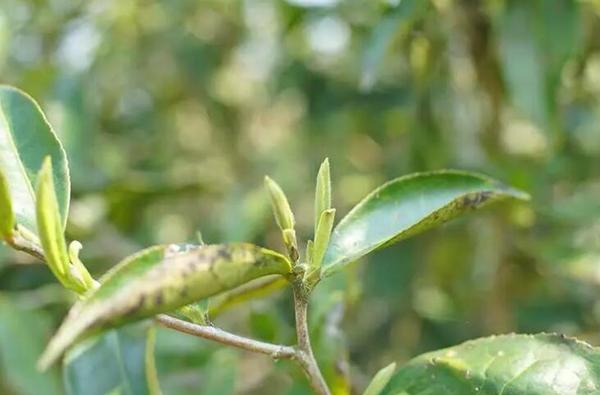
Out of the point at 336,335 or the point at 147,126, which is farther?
the point at 147,126

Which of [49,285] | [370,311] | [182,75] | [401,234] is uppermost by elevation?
[401,234]

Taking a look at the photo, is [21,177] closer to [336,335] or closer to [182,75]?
[336,335]

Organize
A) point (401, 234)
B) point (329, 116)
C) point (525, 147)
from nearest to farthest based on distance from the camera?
point (401, 234) → point (329, 116) → point (525, 147)

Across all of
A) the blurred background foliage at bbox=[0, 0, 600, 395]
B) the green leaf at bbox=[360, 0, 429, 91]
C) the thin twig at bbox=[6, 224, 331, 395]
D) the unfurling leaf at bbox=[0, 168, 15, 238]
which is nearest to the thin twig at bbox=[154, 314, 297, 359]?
the thin twig at bbox=[6, 224, 331, 395]

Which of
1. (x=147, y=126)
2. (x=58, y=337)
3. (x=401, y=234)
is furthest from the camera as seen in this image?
(x=147, y=126)

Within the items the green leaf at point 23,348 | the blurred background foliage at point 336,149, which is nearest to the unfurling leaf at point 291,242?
the blurred background foliage at point 336,149

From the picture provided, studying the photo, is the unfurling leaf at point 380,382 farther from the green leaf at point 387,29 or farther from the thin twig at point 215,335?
the green leaf at point 387,29

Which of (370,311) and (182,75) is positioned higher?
(182,75)

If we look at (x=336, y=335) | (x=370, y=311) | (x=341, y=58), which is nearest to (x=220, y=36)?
(x=341, y=58)

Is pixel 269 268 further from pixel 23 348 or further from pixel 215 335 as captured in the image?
pixel 23 348
